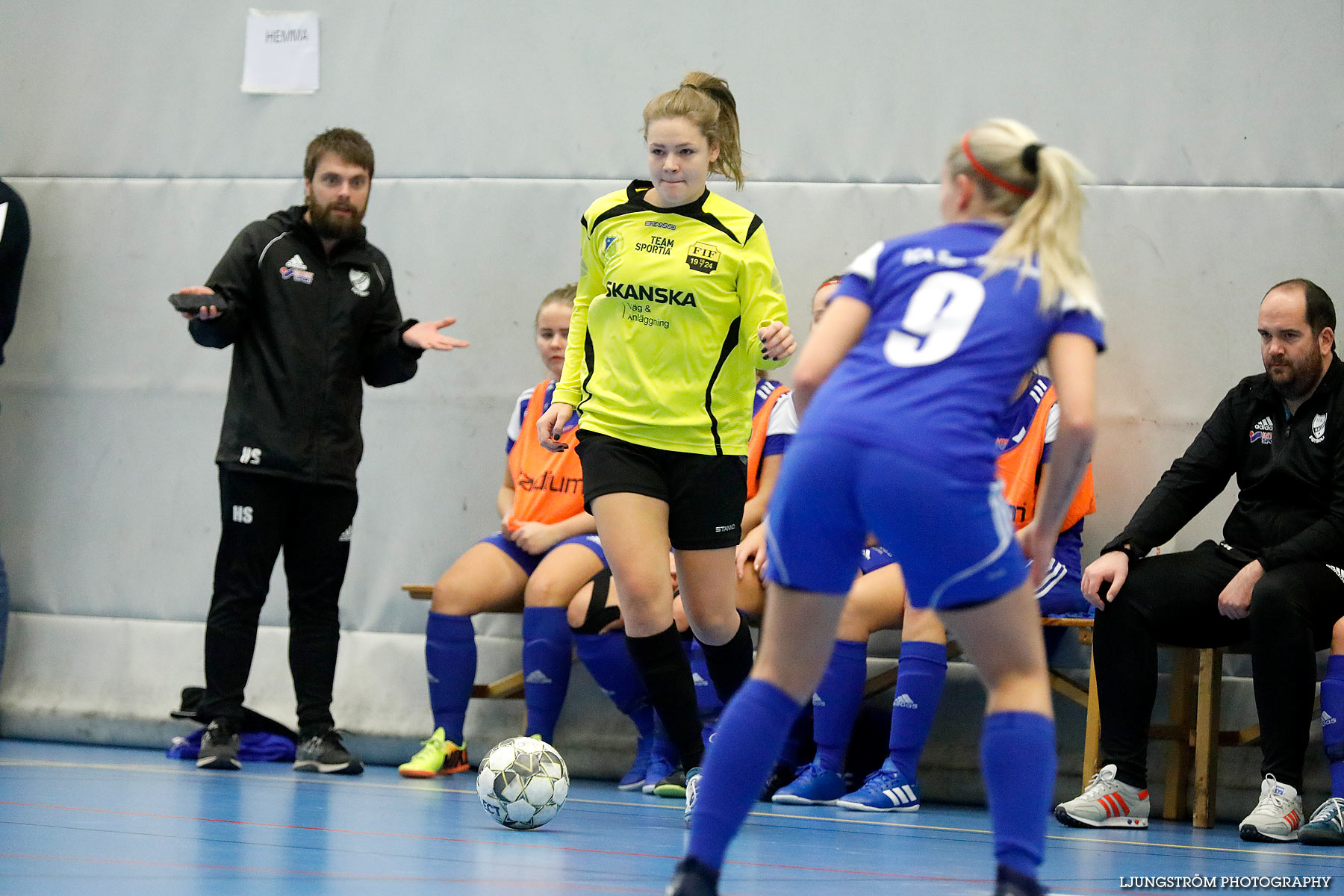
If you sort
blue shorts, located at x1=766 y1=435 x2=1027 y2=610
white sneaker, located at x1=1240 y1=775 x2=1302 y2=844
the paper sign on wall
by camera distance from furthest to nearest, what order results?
the paper sign on wall, white sneaker, located at x1=1240 y1=775 x2=1302 y2=844, blue shorts, located at x1=766 y1=435 x2=1027 y2=610

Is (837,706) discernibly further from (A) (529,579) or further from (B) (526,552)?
(B) (526,552)

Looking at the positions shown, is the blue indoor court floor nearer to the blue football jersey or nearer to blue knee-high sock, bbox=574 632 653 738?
blue knee-high sock, bbox=574 632 653 738

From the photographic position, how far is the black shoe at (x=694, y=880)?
2.37 metres

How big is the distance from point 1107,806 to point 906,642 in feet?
2.90

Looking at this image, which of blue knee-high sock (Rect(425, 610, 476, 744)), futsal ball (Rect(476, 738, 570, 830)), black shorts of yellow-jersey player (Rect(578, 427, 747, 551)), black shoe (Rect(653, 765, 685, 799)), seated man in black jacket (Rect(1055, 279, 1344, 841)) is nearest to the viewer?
futsal ball (Rect(476, 738, 570, 830))

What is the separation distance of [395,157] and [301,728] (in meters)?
2.66

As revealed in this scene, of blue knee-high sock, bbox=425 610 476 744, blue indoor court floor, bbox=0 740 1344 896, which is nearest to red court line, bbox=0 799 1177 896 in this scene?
blue indoor court floor, bbox=0 740 1344 896

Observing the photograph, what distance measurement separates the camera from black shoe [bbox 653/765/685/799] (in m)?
5.21

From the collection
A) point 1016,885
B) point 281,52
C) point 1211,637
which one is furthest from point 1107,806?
point 281,52

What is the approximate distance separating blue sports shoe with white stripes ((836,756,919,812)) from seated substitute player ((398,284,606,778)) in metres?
1.25

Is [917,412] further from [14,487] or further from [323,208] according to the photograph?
[14,487]

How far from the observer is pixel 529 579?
566 centimetres

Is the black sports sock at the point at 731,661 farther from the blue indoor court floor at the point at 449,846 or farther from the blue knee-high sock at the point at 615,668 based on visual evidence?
the blue knee-high sock at the point at 615,668

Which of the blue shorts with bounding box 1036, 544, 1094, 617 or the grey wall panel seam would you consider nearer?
the blue shorts with bounding box 1036, 544, 1094, 617
